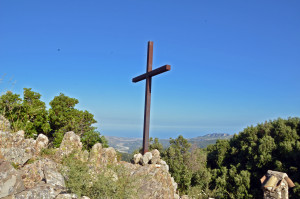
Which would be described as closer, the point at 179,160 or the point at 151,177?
the point at 151,177

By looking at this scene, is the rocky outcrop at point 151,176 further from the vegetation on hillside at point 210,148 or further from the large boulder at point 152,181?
the vegetation on hillside at point 210,148

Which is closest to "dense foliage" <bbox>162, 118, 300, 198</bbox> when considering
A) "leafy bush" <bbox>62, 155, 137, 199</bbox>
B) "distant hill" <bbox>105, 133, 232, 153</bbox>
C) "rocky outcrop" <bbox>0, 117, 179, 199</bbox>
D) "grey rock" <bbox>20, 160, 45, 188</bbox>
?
"distant hill" <bbox>105, 133, 232, 153</bbox>

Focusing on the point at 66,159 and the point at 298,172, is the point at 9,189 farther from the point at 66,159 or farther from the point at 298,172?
the point at 298,172

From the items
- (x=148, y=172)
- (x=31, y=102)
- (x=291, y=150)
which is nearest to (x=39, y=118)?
(x=31, y=102)

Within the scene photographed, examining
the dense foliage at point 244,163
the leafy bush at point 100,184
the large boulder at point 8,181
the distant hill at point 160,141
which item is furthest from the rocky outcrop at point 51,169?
the dense foliage at point 244,163

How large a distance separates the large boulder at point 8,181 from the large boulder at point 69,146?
2.63 meters

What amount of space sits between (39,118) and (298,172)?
1441 cm

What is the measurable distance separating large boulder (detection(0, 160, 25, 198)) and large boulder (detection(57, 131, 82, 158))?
263cm

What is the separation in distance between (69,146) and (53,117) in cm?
305

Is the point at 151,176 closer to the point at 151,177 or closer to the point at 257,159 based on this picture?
the point at 151,177

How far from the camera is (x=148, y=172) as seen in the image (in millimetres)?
8609

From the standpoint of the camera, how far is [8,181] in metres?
5.95

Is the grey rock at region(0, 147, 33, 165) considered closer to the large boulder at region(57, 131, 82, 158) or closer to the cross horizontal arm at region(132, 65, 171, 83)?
the large boulder at region(57, 131, 82, 158)

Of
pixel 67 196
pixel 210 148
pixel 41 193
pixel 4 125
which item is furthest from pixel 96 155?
pixel 210 148
